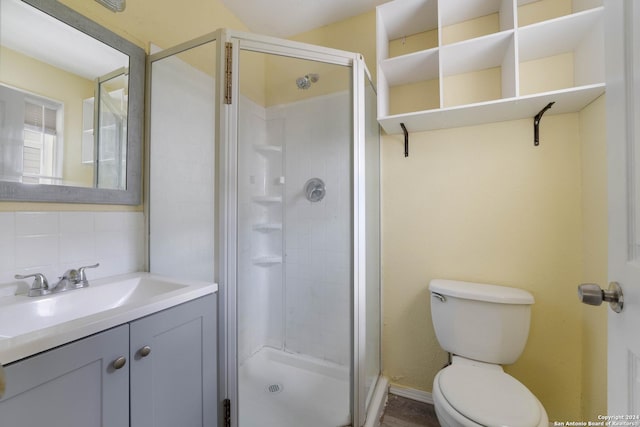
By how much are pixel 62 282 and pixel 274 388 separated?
1120mm

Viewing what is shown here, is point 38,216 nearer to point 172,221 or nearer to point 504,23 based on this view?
point 172,221

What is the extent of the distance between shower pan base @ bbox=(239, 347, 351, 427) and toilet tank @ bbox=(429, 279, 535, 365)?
1.95 ft

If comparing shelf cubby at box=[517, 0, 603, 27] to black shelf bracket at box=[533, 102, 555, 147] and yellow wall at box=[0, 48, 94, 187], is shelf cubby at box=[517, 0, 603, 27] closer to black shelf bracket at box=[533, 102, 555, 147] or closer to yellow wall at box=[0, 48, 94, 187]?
black shelf bracket at box=[533, 102, 555, 147]

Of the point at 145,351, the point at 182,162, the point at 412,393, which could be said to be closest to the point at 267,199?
the point at 182,162

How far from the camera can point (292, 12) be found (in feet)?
5.59

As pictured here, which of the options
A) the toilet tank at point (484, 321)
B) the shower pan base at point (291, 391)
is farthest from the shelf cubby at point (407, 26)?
the shower pan base at point (291, 391)

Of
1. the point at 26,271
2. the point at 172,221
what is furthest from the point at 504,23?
the point at 26,271

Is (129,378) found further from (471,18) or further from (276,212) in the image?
(471,18)

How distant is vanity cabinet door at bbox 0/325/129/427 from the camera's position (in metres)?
0.57

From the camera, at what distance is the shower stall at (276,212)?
111 centimetres

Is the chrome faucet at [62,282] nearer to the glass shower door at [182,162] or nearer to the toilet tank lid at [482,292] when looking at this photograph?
the glass shower door at [182,162]

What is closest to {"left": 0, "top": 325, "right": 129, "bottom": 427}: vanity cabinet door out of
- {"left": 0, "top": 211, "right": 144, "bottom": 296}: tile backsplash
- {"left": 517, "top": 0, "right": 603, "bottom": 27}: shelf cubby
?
{"left": 0, "top": 211, "right": 144, "bottom": 296}: tile backsplash

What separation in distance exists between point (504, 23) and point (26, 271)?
7.64 ft

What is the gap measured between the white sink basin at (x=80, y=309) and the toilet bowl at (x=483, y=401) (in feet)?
3.41
